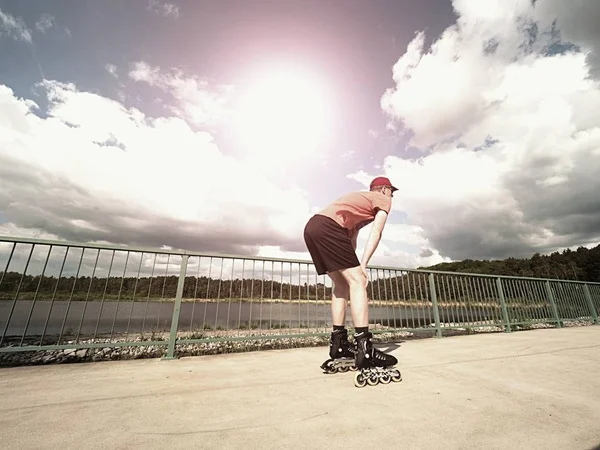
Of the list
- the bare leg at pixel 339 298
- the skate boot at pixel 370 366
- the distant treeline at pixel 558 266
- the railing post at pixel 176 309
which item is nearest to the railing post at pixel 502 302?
the bare leg at pixel 339 298

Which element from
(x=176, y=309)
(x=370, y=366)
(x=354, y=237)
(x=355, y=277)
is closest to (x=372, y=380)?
(x=370, y=366)

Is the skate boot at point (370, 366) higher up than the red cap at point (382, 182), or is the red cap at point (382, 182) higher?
the red cap at point (382, 182)

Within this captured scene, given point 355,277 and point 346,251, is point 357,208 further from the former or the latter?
point 355,277

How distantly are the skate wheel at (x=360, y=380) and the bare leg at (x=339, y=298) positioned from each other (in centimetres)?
57

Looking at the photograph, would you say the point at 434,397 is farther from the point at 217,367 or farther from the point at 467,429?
the point at 217,367

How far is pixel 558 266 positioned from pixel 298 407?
107085 millimetres

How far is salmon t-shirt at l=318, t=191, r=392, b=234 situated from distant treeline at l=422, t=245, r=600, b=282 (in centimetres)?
7006

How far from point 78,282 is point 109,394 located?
7.43 ft

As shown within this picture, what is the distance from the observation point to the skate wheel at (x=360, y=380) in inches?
68.4

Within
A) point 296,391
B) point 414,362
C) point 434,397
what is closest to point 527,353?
point 414,362

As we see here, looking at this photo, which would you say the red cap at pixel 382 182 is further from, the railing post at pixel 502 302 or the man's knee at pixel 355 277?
the railing post at pixel 502 302

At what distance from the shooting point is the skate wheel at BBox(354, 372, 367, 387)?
1.74 metres

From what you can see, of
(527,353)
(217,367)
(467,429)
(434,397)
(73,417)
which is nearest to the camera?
(467,429)

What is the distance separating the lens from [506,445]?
1001 mm
